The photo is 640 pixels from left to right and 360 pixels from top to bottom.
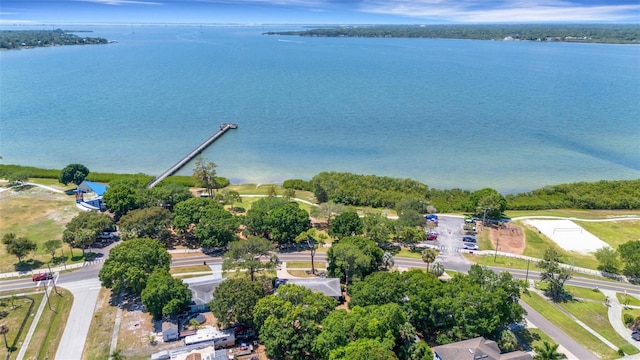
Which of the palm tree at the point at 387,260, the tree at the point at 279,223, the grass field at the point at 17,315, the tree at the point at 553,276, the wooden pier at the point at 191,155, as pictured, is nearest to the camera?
the grass field at the point at 17,315

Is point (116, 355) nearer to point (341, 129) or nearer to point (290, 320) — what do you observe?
point (290, 320)

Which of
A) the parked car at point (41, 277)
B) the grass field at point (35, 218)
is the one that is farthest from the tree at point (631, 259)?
the parked car at point (41, 277)

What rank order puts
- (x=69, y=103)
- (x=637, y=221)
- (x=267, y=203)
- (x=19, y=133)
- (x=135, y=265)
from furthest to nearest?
(x=69, y=103)
(x=19, y=133)
(x=637, y=221)
(x=267, y=203)
(x=135, y=265)

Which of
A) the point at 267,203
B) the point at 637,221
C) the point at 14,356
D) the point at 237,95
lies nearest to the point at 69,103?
the point at 237,95

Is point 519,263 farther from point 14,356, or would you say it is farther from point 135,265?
point 14,356

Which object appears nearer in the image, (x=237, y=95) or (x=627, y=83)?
(x=237, y=95)

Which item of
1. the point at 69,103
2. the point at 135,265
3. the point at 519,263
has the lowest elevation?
the point at 519,263

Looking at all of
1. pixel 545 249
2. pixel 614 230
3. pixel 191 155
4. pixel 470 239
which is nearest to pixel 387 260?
pixel 470 239

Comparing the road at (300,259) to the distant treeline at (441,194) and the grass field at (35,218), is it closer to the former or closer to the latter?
the grass field at (35,218)
